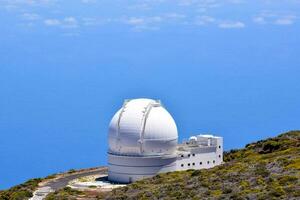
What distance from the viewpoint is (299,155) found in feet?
147

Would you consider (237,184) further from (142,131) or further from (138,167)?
(138,167)

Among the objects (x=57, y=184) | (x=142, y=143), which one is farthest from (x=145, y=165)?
(x=57, y=184)

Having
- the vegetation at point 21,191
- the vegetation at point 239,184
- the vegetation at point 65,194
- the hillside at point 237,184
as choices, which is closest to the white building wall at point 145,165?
the vegetation at point 65,194

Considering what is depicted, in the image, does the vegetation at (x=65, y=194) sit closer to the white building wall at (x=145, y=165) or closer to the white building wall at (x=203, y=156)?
the white building wall at (x=145, y=165)

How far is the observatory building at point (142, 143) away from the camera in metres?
63.7

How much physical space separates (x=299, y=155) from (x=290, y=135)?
24.7m

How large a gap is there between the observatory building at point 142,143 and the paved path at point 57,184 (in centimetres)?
426

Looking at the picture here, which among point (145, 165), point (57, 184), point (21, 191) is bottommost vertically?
point (21, 191)

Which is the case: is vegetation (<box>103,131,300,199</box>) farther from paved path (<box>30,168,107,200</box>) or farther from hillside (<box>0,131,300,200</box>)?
paved path (<box>30,168,107,200</box>)

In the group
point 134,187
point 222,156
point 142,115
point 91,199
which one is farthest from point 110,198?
point 222,156

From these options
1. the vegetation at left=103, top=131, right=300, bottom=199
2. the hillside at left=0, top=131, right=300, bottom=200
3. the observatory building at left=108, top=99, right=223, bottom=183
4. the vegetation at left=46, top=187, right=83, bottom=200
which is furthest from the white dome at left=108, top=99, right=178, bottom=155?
the vegetation at left=103, top=131, right=300, bottom=199

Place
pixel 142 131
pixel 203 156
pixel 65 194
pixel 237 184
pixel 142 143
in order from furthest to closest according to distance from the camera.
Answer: pixel 203 156 → pixel 142 131 → pixel 142 143 → pixel 65 194 → pixel 237 184

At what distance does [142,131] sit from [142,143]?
979 mm

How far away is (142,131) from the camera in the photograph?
6353cm
